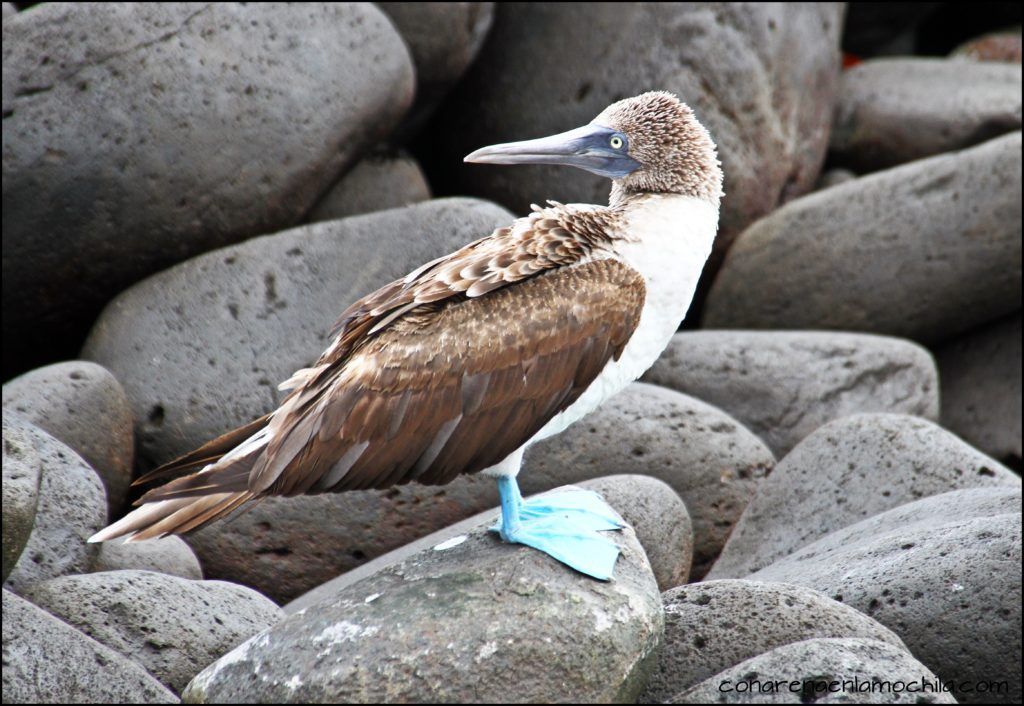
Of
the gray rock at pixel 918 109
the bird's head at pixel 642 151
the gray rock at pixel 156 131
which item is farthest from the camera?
the gray rock at pixel 918 109

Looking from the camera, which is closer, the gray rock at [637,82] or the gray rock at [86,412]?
the gray rock at [86,412]

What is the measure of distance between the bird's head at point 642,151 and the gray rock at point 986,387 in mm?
5067

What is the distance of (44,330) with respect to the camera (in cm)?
881

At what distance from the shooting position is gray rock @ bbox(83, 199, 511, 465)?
7715 mm

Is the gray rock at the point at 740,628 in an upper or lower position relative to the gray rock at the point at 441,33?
lower

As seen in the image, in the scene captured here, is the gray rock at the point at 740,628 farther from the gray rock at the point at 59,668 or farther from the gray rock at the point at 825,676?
the gray rock at the point at 59,668

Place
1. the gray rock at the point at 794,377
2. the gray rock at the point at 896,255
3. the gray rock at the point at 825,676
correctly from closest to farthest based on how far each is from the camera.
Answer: the gray rock at the point at 825,676 < the gray rock at the point at 794,377 < the gray rock at the point at 896,255

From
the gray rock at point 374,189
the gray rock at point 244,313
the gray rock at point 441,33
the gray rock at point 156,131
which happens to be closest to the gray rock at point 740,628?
the gray rock at point 244,313

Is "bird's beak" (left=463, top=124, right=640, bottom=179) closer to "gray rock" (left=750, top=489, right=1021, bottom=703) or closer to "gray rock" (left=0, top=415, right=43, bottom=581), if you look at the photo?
"gray rock" (left=750, top=489, right=1021, bottom=703)

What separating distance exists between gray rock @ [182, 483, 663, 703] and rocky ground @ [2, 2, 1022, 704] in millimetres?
12

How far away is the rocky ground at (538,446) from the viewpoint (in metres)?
4.68

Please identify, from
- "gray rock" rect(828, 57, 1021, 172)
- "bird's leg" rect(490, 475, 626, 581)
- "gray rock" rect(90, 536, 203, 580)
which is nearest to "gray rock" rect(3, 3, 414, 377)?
"gray rock" rect(90, 536, 203, 580)

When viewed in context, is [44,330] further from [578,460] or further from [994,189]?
[994,189]

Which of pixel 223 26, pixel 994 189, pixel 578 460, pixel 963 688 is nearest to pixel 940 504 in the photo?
pixel 963 688
